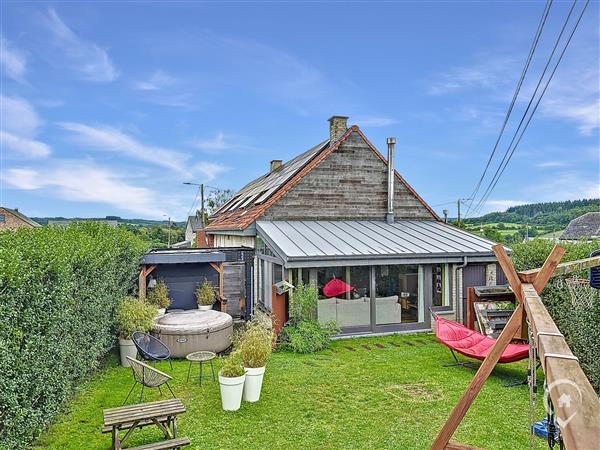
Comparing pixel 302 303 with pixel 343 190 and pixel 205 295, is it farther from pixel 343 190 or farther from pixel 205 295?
pixel 343 190

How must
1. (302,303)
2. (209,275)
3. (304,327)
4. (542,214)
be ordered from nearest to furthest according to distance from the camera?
1. (304,327)
2. (302,303)
3. (209,275)
4. (542,214)

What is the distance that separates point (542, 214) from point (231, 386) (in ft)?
141

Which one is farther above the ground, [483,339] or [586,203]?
[586,203]

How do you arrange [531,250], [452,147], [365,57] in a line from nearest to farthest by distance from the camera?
[531,250], [365,57], [452,147]

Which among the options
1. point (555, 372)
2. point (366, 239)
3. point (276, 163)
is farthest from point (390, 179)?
point (555, 372)

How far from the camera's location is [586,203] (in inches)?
2074

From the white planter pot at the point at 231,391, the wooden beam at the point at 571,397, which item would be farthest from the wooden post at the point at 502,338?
the white planter pot at the point at 231,391

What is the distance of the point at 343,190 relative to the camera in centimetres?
1531

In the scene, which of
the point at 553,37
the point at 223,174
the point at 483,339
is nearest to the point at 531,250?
the point at 483,339

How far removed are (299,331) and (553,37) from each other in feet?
31.5

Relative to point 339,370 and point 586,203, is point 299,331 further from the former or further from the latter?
point 586,203

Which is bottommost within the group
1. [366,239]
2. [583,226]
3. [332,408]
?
[332,408]

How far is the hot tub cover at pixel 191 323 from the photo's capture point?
9820mm

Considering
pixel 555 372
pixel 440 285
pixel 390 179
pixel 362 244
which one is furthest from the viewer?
pixel 390 179
